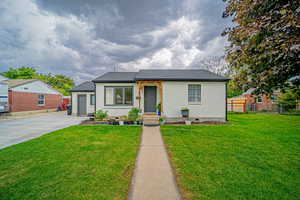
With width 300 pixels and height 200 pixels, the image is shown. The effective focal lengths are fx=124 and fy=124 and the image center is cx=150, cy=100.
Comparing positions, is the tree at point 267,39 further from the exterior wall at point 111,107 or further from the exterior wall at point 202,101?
the exterior wall at point 111,107

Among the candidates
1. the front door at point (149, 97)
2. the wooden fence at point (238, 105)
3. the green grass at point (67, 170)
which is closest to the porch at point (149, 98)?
the front door at point (149, 97)

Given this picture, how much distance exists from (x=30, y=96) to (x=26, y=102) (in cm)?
88

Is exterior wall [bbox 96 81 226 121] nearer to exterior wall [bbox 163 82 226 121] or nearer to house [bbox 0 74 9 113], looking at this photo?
exterior wall [bbox 163 82 226 121]

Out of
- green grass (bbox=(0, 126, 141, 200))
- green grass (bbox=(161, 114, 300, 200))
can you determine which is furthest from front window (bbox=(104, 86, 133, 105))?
green grass (bbox=(161, 114, 300, 200))

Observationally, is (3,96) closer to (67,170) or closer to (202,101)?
(67,170)

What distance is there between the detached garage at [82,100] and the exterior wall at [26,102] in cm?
573

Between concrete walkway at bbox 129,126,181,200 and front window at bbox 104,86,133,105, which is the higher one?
front window at bbox 104,86,133,105

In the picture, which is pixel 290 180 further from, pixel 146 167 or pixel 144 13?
pixel 144 13

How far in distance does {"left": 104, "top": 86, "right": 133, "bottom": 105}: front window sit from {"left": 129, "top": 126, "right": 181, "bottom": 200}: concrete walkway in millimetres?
6083

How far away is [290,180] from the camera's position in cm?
261

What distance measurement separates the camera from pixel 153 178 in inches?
111

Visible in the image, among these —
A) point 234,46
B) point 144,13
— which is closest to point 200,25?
point 144,13

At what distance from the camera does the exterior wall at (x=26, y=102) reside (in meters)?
13.1

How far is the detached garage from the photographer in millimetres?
13516
